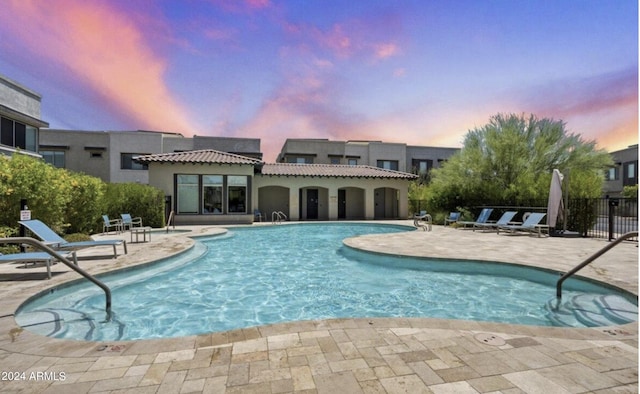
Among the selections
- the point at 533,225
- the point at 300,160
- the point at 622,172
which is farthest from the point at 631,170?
the point at 300,160

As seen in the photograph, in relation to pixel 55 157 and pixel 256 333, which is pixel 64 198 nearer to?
pixel 256 333

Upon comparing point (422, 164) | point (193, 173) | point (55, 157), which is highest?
point (422, 164)

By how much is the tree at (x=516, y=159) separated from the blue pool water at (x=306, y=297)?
11.8 metres

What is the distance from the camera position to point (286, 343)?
3193 millimetres

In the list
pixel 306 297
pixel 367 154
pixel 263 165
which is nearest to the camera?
pixel 306 297

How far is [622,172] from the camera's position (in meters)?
34.0

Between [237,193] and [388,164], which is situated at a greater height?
[388,164]

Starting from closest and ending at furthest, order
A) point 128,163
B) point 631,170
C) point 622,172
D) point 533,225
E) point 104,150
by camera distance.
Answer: point 533,225 < point 104,150 < point 128,163 < point 631,170 < point 622,172

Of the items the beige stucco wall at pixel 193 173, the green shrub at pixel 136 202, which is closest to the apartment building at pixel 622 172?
the beige stucco wall at pixel 193 173

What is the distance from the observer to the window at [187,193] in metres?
18.5

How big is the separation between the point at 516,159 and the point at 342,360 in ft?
61.2

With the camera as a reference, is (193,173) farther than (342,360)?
Yes

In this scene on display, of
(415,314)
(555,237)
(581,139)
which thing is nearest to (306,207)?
(555,237)

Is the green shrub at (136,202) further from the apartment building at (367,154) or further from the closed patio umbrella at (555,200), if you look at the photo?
the closed patio umbrella at (555,200)
